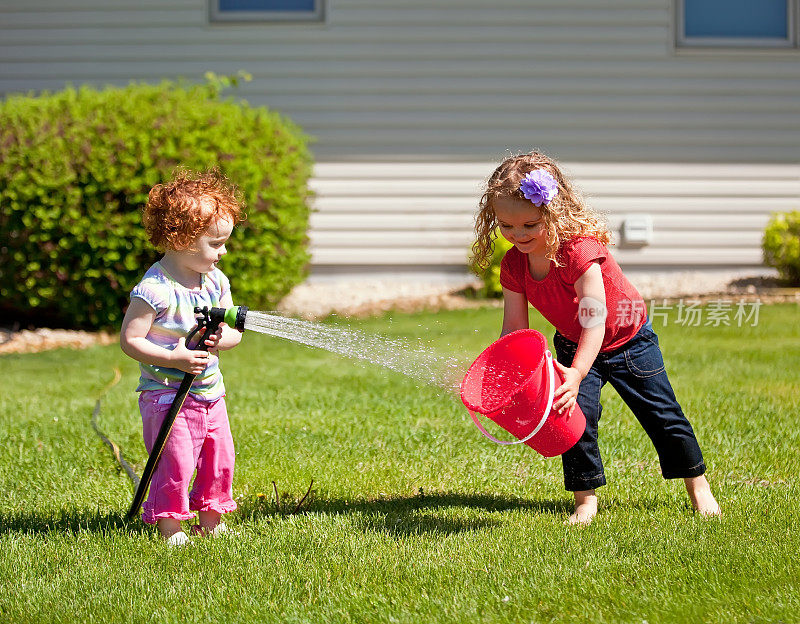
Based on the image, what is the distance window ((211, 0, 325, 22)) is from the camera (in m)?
10.4

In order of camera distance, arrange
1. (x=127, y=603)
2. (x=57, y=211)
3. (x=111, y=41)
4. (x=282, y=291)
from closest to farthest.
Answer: (x=127, y=603), (x=57, y=211), (x=282, y=291), (x=111, y=41)

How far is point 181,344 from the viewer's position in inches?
133

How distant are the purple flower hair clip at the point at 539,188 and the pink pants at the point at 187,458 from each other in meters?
1.34

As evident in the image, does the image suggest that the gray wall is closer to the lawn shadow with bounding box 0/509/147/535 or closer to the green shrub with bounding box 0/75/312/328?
the green shrub with bounding box 0/75/312/328

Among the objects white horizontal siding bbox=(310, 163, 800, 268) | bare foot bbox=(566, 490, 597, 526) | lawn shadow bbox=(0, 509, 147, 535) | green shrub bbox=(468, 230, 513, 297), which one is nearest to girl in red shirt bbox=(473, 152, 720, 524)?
bare foot bbox=(566, 490, 597, 526)

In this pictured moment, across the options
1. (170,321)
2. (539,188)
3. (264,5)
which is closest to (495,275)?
(264,5)

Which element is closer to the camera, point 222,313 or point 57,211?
point 222,313

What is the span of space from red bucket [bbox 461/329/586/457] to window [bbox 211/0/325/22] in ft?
25.1

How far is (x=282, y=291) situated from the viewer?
9.21 meters

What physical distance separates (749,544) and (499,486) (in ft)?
3.76

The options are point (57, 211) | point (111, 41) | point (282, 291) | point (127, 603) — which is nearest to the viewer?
point (127, 603)

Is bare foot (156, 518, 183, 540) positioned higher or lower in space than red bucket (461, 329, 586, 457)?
lower

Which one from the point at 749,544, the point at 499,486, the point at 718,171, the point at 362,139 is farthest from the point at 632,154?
the point at 749,544

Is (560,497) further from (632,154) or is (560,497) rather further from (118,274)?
(632,154)
